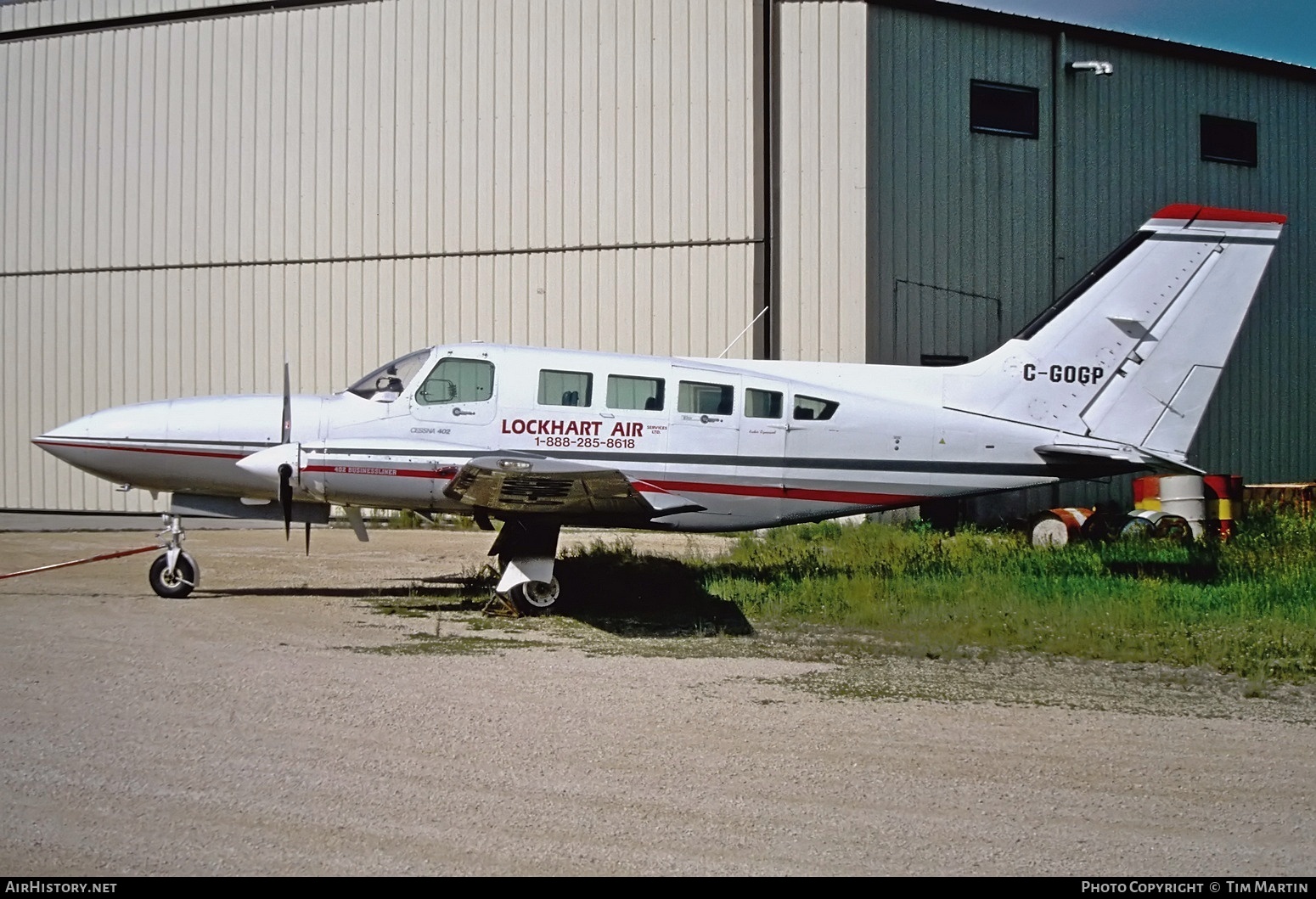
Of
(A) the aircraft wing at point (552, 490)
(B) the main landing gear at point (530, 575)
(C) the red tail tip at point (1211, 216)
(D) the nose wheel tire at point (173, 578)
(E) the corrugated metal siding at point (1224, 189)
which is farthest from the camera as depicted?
(E) the corrugated metal siding at point (1224, 189)

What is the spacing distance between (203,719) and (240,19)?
18.4 metres

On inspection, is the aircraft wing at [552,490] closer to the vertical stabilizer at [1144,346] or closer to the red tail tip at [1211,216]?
the vertical stabilizer at [1144,346]

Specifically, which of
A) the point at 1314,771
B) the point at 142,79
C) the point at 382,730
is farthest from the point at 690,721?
the point at 142,79

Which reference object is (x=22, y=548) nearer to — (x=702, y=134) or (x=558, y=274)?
(x=558, y=274)

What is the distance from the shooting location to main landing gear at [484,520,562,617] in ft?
37.8

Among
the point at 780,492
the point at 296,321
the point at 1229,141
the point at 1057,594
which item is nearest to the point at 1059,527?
the point at 1057,594

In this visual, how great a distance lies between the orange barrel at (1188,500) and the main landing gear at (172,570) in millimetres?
13128

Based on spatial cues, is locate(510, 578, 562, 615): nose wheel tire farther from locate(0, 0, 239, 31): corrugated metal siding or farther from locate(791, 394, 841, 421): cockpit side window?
locate(0, 0, 239, 31): corrugated metal siding

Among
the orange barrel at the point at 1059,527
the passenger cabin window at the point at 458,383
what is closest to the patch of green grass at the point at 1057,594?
the orange barrel at the point at 1059,527

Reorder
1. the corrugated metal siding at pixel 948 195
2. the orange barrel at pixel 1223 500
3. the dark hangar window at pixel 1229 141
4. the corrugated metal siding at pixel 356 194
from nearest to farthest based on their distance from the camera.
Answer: the orange barrel at pixel 1223 500
the corrugated metal siding at pixel 948 195
the corrugated metal siding at pixel 356 194
the dark hangar window at pixel 1229 141

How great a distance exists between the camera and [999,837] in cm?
520

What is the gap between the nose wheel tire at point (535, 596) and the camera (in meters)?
11.5

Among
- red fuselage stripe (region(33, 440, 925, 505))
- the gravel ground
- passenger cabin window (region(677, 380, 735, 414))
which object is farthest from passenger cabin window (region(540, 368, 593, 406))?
the gravel ground

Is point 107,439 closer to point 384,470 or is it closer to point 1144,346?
point 384,470
